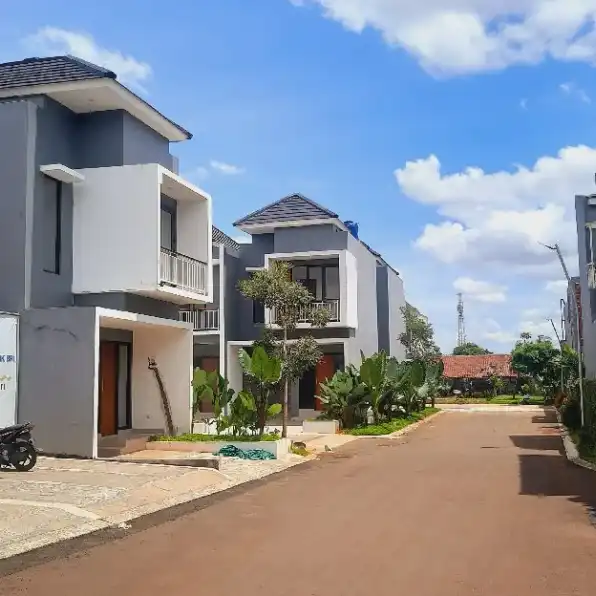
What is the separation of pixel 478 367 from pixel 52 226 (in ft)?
152

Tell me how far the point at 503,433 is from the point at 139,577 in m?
18.9

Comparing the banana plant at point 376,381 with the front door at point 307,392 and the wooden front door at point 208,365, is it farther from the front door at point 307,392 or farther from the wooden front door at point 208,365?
the wooden front door at point 208,365

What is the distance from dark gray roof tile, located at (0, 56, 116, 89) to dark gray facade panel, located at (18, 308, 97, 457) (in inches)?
193

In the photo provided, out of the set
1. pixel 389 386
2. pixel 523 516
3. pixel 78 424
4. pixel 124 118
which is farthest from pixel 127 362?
pixel 523 516

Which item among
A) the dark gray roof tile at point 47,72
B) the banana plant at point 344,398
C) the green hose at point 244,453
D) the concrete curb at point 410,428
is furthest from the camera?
the banana plant at point 344,398

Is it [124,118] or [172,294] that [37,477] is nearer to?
[172,294]

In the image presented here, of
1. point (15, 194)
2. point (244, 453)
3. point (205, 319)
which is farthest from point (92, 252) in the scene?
point (205, 319)

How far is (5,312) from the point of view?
562 inches

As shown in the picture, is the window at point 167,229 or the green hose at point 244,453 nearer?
the green hose at point 244,453

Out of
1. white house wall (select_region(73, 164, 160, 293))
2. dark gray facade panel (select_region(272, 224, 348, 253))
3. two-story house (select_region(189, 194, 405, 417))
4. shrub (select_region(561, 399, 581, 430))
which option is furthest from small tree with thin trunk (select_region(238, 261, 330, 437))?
shrub (select_region(561, 399, 581, 430))

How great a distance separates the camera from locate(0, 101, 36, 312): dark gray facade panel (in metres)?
14.8

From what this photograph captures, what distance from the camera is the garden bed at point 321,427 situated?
23422 millimetres

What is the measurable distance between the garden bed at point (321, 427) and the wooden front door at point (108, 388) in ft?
23.7

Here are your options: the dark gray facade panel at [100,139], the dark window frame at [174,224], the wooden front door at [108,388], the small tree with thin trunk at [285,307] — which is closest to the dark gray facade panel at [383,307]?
the small tree with thin trunk at [285,307]
